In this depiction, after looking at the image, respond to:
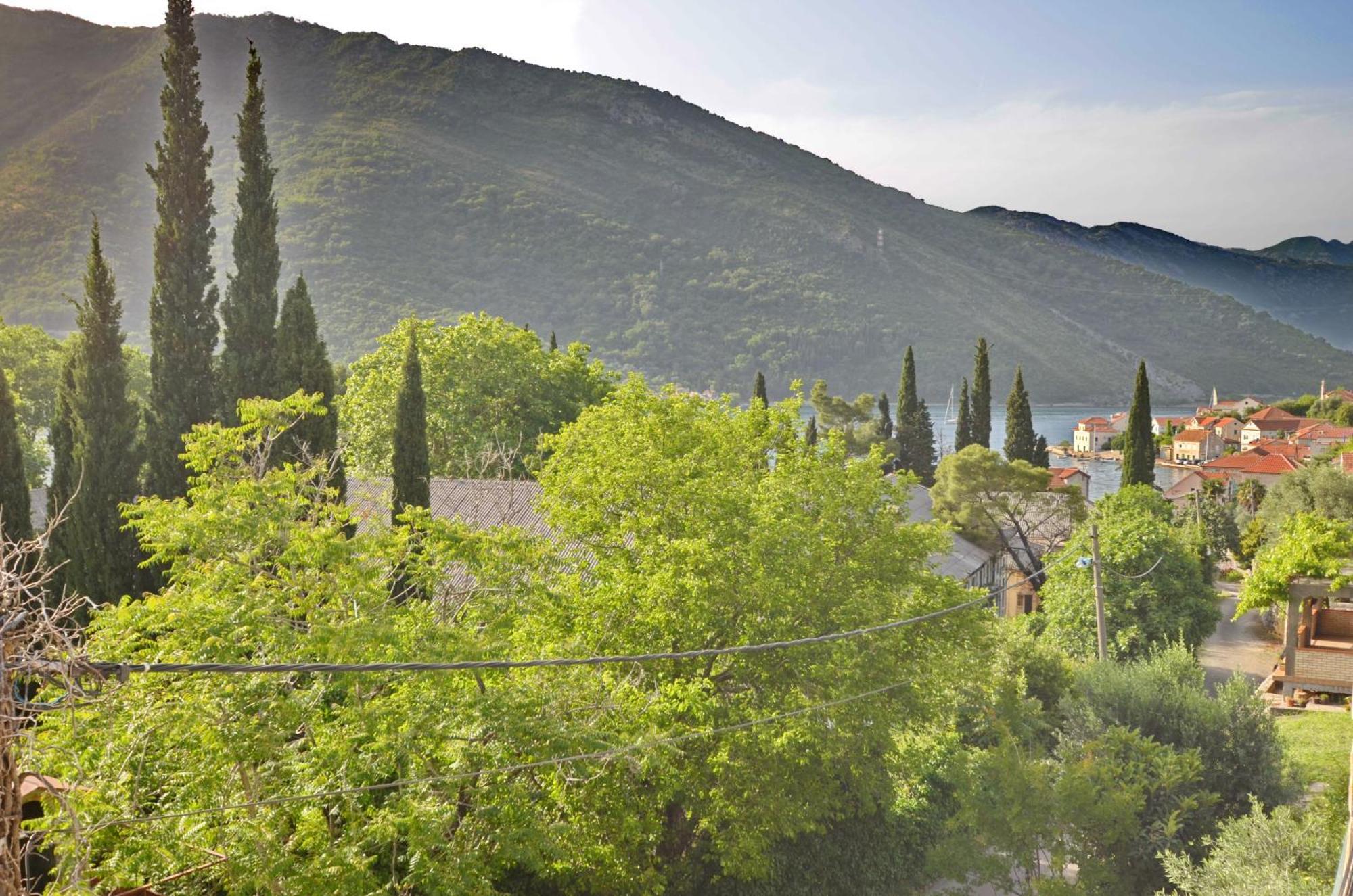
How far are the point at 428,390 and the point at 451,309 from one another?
86.7 m

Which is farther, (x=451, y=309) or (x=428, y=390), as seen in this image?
(x=451, y=309)

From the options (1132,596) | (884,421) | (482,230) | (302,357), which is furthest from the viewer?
(482,230)

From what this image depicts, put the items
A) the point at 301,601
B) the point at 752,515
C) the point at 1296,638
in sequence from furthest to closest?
the point at 1296,638
the point at 752,515
the point at 301,601

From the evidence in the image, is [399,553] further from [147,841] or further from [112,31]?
[112,31]

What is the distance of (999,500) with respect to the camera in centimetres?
3859

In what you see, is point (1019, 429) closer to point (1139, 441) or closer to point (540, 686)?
point (1139, 441)

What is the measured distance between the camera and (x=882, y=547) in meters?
15.6

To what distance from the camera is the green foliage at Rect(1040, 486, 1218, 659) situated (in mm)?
25312

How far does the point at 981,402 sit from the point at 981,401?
49mm

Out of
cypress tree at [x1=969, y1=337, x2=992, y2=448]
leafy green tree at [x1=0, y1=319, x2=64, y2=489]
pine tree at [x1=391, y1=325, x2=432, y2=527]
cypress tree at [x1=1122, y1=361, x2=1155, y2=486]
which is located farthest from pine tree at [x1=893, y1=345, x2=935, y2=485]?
leafy green tree at [x1=0, y1=319, x2=64, y2=489]

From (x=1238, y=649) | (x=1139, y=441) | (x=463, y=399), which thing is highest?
(x=463, y=399)

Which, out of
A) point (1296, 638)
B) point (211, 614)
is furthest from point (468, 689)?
point (1296, 638)

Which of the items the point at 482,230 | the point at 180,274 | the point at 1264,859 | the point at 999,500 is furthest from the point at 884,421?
the point at 482,230

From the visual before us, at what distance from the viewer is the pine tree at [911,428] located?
59156 millimetres
